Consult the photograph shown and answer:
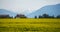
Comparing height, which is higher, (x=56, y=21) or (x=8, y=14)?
(x=8, y=14)

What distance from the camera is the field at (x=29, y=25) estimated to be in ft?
4.91

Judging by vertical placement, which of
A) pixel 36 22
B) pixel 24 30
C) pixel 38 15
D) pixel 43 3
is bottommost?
pixel 24 30

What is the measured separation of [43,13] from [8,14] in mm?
531

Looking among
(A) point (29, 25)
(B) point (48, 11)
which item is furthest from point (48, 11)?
(A) point (29, 25)

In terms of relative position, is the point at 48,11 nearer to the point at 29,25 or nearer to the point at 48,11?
the point at 48,11

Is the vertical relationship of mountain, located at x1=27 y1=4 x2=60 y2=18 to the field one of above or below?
above

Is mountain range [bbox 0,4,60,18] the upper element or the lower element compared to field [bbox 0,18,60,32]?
upper

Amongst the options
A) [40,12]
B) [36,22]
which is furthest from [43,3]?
[36,22]

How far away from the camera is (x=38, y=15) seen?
1535 mm

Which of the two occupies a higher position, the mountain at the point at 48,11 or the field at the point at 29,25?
the mountain at the point at 48,11

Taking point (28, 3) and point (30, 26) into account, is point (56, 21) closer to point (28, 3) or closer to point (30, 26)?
point (30, 26)

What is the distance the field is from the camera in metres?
1.50

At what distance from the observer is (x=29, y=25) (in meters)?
1.52

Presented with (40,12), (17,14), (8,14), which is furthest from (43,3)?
(8,14)
